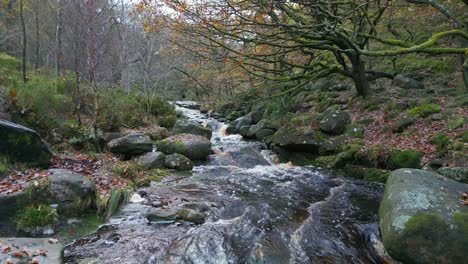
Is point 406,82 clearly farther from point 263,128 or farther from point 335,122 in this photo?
point 263,128

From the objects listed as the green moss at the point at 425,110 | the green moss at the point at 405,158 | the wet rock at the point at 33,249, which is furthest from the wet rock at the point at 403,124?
the wet rock at the point at 33,249

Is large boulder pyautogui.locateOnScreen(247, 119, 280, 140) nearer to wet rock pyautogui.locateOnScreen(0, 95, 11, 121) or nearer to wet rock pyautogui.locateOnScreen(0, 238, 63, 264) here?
wet rock pyautogui.locateOnScreen(0, 95, 11, 121)

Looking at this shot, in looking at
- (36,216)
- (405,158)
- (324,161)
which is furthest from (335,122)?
(36,216)

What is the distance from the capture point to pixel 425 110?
9688 millimetres

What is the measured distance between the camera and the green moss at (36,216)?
4.98m

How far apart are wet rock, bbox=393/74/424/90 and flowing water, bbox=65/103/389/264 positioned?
6.08 m

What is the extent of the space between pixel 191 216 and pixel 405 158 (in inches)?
233

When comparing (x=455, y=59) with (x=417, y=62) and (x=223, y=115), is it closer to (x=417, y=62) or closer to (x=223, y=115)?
(x=417, y=62)

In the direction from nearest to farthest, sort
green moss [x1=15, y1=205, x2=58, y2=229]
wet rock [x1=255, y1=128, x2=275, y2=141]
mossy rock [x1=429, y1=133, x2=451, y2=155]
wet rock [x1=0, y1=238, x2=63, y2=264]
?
1. wet rock [x1=0, y1=238, x2=63, y2=264]
2. green moss [x1=15, y1=205, x2=58, y2=229]
3. mossy rock [x1=429, y1=133, x2=451, y2=155]
4. wet rock [x1=255, y1=128, x2=275, y2=141]

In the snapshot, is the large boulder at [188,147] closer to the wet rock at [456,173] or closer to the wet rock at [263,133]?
the wet rock at [263,133]

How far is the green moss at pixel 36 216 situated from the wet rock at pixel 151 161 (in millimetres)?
4214

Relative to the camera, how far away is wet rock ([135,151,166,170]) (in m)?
9.55

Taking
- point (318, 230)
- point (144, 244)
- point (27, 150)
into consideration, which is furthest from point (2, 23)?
point (318, 230)

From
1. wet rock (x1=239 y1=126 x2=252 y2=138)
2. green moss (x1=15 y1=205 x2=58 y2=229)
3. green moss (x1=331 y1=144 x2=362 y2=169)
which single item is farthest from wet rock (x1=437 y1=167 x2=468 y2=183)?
wet rock (x1=239 y1=126 x2=252 y2=138)
